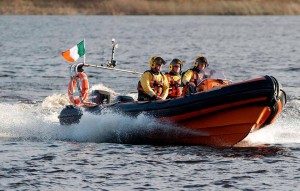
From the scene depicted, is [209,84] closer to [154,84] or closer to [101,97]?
[154,84]

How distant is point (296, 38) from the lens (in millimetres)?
58938

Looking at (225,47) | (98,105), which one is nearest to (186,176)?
(98,105)

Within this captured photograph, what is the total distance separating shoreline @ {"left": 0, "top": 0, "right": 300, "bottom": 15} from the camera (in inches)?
3275

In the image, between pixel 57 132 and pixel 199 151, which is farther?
pixel 57 132

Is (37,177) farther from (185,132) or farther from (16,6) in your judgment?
(16,6)

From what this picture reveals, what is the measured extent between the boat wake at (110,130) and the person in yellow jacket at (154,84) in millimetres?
570

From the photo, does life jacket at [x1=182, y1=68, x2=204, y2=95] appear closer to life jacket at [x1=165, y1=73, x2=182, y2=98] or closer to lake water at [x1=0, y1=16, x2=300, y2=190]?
life jacket at [x1=165, y1=73, x2=182, y2=98]

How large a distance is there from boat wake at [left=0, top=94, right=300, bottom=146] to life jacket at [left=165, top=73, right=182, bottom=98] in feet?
3.70

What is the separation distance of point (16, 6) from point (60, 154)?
2768 inches

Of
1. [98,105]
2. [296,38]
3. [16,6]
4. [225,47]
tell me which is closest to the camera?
[98,105]

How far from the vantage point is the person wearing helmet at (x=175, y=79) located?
16.7 m

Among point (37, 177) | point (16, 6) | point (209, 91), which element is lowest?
point (37, 177)

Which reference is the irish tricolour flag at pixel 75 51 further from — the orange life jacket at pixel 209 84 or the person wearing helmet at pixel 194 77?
the orange life jacket at pixel 209 84

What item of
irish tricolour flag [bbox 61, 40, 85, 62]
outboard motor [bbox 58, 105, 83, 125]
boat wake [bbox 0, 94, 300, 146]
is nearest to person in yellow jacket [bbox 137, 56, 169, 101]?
boat wake [bbox 0, 94, 300, 146]
